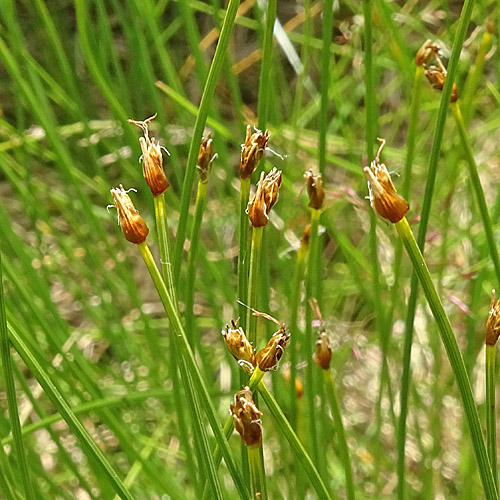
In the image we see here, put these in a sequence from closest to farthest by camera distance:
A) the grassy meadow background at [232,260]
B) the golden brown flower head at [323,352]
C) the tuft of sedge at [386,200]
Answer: the tuft of sedge at [386,200] → the golden brown flower head at [323,352] → the grassy meadow background at [232,260]

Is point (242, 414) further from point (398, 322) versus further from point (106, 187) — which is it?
point (398, 322)

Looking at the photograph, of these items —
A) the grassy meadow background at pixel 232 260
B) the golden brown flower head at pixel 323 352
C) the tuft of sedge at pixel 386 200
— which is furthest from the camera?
the grassy meadow background at pixel 232 260

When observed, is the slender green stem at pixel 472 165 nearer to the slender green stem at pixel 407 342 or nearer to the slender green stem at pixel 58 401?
the slender green stem at pixel 407 342

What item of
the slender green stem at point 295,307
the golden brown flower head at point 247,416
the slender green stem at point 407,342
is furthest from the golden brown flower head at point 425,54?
the golden brown flower head at point 247,416

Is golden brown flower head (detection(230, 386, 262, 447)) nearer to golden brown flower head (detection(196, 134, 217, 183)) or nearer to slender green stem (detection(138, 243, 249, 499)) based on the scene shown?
slender green stem (detection(138, 243, 249, 499))

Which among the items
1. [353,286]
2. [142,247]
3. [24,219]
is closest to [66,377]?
[142,247]

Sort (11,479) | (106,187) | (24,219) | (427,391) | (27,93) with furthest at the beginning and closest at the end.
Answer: (24,219) → (427,391) → (106,187) → (27,93) → (11,479)
